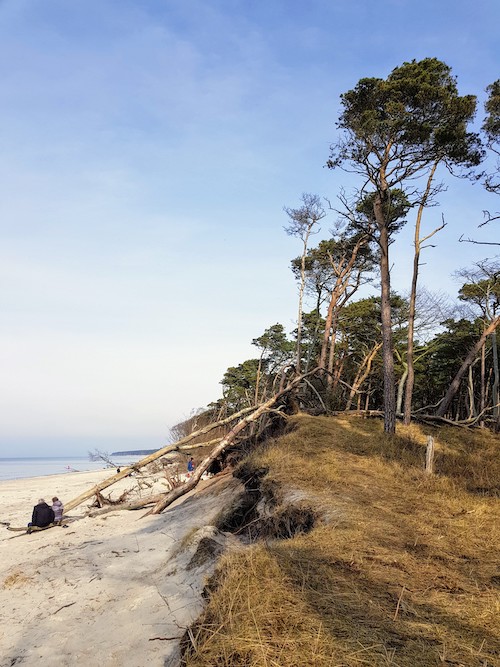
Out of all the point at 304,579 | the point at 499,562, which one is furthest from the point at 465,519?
the point at 304,579

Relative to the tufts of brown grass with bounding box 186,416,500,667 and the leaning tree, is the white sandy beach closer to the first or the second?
the tufts of brown grass with bounding box 186,416,500,667

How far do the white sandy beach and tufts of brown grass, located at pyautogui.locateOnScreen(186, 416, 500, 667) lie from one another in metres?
1.00

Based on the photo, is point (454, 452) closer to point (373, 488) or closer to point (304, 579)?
point (373, 488)

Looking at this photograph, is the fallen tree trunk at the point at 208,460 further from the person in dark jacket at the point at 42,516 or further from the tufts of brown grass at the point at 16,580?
the tufts of brown grass at the point at 16,580

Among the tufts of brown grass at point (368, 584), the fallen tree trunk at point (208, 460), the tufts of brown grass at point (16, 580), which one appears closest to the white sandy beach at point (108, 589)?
the tufts of brown grass at point (16, 580)

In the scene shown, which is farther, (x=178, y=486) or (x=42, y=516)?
(x=178, y=486)

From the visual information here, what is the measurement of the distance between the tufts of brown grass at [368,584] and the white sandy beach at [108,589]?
3.29ft

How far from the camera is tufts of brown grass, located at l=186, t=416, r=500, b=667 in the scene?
2.98 metres

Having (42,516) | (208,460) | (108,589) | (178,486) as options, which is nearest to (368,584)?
(108,589)

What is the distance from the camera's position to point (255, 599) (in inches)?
141

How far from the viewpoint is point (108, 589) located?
21.4 ft

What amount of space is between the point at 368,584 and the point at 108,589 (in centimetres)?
419

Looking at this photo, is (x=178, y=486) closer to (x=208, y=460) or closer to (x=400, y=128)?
(x=208, y=460)

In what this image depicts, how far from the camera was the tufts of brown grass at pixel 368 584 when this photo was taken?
117 inches
